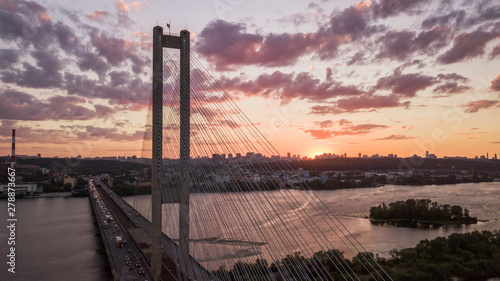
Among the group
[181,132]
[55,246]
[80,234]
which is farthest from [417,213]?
[55,246]

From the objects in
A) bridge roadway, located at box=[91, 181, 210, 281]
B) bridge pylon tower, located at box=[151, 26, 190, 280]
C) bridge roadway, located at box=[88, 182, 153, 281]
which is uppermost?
bridge pylon tower, located at box=[151, 26, 190, 280]

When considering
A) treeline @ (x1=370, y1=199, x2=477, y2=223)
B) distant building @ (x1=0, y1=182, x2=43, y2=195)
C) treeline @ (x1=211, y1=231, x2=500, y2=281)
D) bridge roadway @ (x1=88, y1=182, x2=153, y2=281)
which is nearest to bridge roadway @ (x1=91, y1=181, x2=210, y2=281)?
bridge roadway @ (x1=88, y1=182, x2=153, y2=281)

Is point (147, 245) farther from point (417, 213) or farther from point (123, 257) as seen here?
point (417, 213)

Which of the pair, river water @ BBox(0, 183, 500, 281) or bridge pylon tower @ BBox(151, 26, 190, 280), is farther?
river water @ BBox(0, 183, 500, 281)

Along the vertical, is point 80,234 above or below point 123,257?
below

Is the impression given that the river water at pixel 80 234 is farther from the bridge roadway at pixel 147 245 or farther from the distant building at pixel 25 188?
the distant building at pixel 25 188

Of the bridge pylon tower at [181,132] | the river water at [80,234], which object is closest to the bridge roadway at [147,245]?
the bridge pylon tower at [181,132]

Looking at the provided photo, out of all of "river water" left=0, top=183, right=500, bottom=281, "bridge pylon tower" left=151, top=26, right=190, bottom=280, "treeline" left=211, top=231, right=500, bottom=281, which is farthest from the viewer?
"river water" left=0, top=183, right=500, bottom=281

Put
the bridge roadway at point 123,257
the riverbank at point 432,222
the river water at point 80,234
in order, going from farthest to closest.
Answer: the riverbank at point 432,222 < the river water at point 80,234 < the bridge roadway at point 123,257

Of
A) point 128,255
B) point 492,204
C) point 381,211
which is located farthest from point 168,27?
point 492,204

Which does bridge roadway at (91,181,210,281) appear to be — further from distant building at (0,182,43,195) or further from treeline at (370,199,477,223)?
distant building at (0,182,43,195)

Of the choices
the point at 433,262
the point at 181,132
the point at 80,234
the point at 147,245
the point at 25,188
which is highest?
the point at 181,132

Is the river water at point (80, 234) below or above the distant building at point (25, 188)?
below
